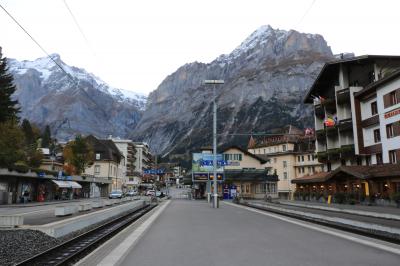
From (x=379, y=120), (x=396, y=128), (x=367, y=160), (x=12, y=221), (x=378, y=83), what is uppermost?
(x=378, y=83)

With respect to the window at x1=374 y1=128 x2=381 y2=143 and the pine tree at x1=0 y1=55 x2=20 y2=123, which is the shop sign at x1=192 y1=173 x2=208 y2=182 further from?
the pine tree at x1=0 y1=55 x2=20 y2=123

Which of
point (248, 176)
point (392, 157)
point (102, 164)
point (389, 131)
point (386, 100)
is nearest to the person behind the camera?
point (392, 157)

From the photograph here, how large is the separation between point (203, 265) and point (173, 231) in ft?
21.7

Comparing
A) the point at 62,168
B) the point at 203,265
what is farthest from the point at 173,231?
the point at 62,168

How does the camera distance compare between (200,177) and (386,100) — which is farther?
(200,177)

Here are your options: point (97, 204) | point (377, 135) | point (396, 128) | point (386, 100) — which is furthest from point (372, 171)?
point (97, 204)

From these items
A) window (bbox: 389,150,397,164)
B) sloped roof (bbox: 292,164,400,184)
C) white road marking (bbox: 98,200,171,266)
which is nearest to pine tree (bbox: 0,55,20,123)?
white road marking (bbox: 98,200,171,266)

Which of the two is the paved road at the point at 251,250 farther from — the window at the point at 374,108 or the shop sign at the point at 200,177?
the shop sign at the point at 200,177

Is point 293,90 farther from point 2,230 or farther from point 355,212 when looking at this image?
point 2,230

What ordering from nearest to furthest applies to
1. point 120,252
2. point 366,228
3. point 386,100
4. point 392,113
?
point 120,252, point 366,228, point 392,113, point 386,100

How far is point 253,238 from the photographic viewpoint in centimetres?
1234

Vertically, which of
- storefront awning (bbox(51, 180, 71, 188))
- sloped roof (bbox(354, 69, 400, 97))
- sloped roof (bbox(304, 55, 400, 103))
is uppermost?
sloped roof (bbox(304, 55, 400, 103))

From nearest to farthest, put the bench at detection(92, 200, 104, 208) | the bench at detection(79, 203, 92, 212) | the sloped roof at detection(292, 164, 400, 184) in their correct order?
the bench at detection(79, 203, 92, 212) < the bench at detection(92, 200, 104, 208) < the sloped roof at detection(292, 164, 400, 184)

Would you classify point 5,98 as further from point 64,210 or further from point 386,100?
point 386,100
